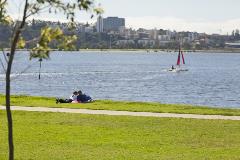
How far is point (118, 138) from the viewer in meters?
19.9

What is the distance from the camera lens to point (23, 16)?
1041cm

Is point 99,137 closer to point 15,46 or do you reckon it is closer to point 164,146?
point 164,146

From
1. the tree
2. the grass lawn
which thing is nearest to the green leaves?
the tree

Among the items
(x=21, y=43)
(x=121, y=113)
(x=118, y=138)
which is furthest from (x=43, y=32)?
(x=121, y=113)

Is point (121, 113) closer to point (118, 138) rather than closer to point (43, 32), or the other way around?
point (118, 138)

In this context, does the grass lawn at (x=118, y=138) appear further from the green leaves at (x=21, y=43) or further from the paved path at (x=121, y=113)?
the green leaves at (x=21, y=43)

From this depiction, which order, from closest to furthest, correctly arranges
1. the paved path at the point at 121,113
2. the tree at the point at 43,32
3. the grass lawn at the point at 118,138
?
the tree at the point at 43,32 → the grass lawn at the point at 118,138 → the paved path at the point at 121,113

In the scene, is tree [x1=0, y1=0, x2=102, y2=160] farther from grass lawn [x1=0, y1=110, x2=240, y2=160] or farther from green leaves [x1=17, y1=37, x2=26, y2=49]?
grass lawn [x1=0, y1=110, x2=240, y2=160]

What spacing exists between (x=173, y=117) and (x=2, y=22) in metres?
15.8

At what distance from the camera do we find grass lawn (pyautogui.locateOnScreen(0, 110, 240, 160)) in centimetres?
1684

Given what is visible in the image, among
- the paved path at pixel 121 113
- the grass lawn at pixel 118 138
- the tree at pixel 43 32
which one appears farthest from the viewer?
the paved path at pixel 121 113

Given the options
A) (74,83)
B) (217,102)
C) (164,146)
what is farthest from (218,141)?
(74,83)

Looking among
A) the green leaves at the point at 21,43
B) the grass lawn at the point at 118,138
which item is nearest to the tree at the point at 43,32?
the green leaves at the point at 21,43

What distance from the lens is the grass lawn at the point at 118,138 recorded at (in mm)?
16844
